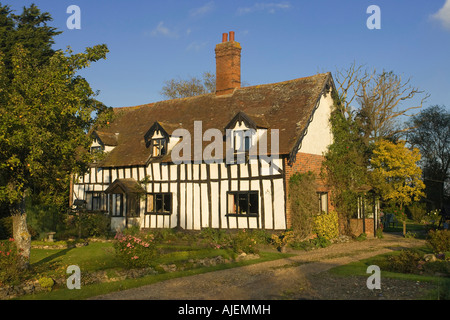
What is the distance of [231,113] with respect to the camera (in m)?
23.2

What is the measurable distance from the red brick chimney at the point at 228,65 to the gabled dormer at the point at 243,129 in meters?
4.90

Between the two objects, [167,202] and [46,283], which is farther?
[167,202]

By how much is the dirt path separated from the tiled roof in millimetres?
6734

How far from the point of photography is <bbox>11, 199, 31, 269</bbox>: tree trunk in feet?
40.5

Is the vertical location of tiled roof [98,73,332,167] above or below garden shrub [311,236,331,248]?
above

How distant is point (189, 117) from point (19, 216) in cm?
1318

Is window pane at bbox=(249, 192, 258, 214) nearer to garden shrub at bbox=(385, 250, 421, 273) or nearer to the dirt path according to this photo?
the dirt path

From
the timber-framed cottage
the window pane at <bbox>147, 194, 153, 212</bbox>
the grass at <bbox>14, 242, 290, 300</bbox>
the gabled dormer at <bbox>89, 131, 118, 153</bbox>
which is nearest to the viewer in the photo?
the grass at <bbox>14, 242, 290, 300</bbox>

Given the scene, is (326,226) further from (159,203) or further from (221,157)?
(159,203)

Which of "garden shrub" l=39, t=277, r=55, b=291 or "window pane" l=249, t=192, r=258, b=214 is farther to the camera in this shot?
"window pane" l=249, t=192, r=258, b=214

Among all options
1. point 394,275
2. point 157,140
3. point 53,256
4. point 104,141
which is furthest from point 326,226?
point 104,141

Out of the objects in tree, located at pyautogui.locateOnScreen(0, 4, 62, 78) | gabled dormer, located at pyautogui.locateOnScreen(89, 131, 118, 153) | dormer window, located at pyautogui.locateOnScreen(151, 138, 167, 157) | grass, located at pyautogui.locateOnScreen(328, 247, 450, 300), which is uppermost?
tree, located at pyautogui.locateOnScreen(0, 4, 62, 78)

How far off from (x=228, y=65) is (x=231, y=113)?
3473mm

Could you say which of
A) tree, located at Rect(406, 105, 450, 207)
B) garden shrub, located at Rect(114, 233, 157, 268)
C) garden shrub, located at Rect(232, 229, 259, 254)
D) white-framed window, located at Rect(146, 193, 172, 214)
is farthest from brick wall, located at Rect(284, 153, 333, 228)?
tree, located at Rect(406, 105, 450, 207)
